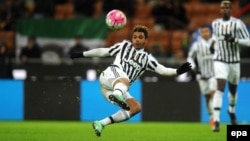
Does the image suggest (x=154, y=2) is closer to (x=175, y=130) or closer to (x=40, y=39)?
(x=40, y=39)

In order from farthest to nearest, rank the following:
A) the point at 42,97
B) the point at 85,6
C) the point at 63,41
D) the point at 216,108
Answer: the point at 85,6 < the point at 63,41 < the point at 42,97 < the point at 216,108

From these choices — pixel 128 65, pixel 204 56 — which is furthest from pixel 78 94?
pixel 128 65

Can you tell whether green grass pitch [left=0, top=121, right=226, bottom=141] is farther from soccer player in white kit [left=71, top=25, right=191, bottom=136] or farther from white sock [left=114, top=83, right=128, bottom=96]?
white sock [left=114, top=83, right=128, bottom=96]

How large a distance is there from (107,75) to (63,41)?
27.9ft

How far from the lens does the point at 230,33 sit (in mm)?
15812

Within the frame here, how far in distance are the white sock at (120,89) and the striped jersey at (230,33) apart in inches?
170

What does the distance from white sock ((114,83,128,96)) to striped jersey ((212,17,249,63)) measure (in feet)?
14.2

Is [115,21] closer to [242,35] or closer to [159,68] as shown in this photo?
[159,68]

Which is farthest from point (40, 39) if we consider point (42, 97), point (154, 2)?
point (154, 2)

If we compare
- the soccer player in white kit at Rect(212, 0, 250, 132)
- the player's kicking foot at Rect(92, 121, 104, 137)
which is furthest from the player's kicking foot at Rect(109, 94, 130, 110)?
the soccer player in white kit at Rect(212, 0, 250, 132)

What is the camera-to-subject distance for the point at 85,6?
22.8 m

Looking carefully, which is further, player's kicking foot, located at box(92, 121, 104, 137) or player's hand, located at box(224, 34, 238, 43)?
player's hand, located at box(224, 34, 238, 43)

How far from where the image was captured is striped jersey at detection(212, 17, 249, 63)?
51.8 feet

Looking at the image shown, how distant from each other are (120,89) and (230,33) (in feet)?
15.3
